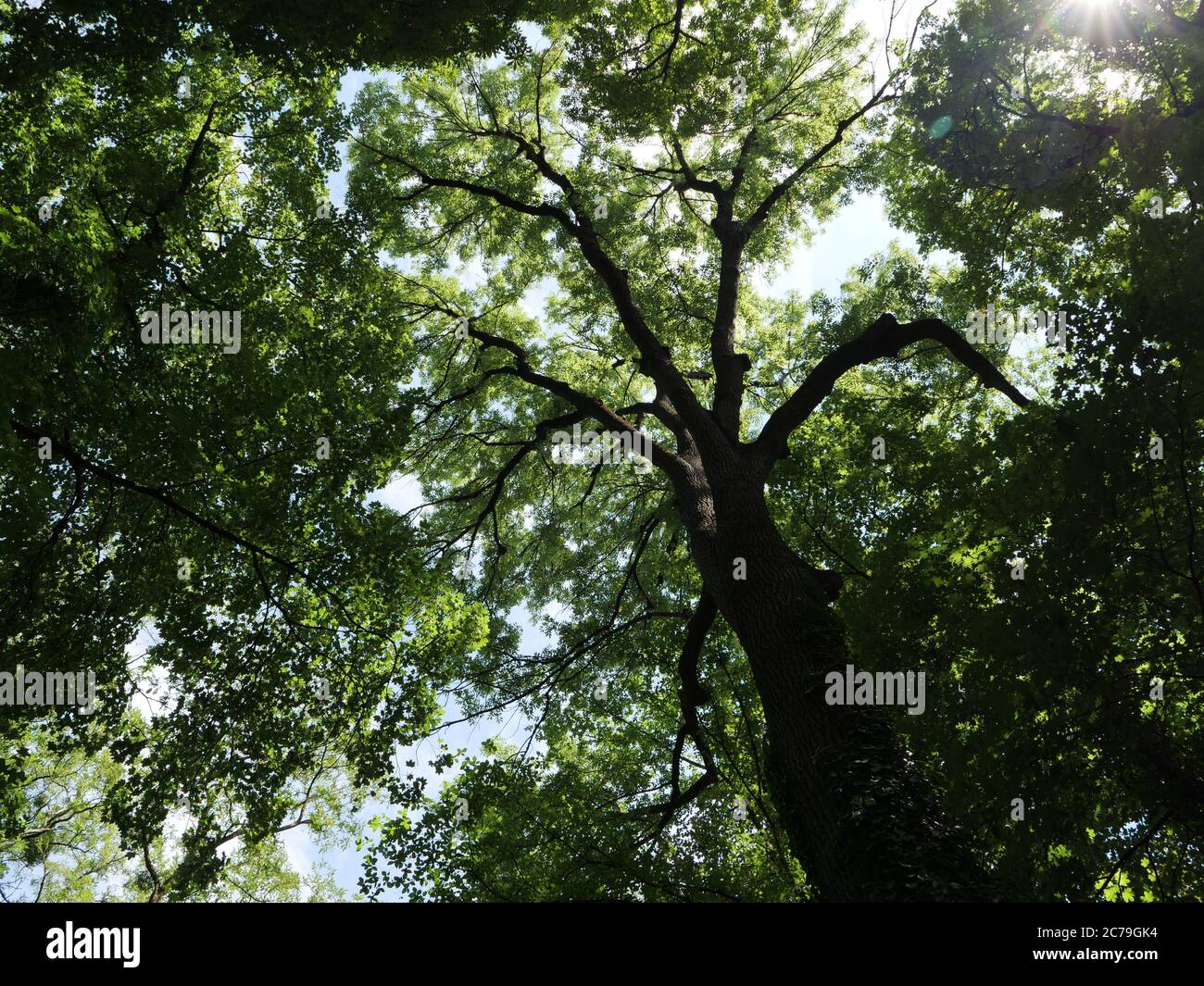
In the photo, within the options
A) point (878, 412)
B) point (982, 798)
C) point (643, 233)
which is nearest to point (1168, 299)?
point (982, 798)

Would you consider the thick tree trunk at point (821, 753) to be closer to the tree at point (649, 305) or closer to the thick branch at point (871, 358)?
the tree at point (649, 305)

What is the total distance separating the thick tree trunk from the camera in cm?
405

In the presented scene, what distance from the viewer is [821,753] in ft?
16.0

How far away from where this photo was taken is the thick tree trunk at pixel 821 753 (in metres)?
4.05

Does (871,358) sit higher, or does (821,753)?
(871,358)

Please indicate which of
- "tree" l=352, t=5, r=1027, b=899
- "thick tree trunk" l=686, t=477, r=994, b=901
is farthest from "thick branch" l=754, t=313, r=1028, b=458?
"thick tree trunk" l=686, t=477, r=994, b=901

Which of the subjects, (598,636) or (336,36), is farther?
(598,636)

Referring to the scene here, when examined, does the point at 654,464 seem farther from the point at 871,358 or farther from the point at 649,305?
the point at 649,305

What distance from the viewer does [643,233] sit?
43.4ft

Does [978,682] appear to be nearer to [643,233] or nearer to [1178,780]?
[1178,780]

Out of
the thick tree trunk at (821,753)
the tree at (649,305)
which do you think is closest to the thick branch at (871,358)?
the tree at (649,305)

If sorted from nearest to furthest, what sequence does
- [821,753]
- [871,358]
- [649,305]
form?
[821,753], [871,358], [649,305]

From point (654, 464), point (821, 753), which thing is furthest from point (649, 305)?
point (821, 753)

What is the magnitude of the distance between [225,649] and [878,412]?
8284 millimetres
